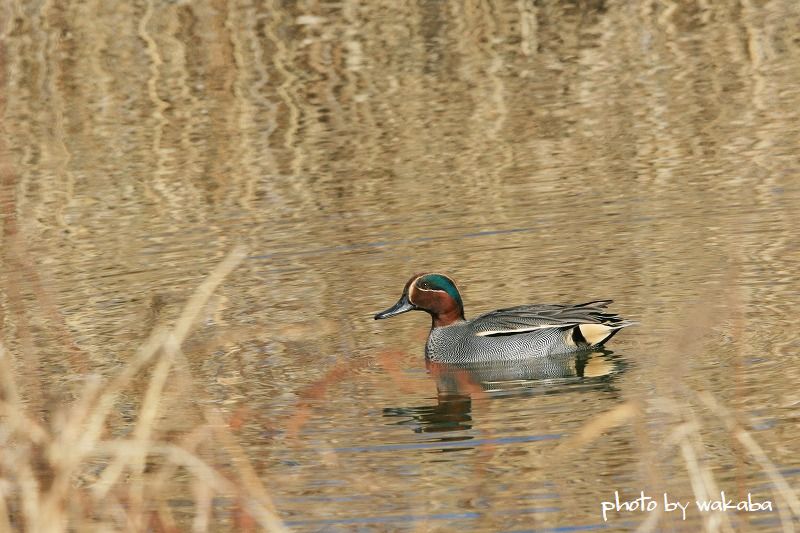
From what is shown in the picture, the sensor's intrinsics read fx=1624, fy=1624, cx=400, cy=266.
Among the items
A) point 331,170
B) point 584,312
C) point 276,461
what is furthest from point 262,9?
point 276,461

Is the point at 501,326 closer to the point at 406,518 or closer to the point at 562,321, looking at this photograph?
the point at 562,321

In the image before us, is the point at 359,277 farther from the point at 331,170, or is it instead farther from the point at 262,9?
the point at 262,9

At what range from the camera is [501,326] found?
363 inches

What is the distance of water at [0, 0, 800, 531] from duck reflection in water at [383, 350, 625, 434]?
0.14 feet

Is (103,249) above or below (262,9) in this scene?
below

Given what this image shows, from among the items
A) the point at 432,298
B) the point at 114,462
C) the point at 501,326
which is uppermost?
the point at 114,462

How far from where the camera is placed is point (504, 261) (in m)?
10.7

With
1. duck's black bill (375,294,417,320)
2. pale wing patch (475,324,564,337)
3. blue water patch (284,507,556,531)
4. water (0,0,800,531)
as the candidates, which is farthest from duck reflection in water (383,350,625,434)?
blue water patch (284,507,556,531)

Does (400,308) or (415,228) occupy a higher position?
(415,228)

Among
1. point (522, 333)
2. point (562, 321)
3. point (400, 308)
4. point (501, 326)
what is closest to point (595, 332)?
point (562, 321)

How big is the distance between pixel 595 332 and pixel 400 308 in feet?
4.17

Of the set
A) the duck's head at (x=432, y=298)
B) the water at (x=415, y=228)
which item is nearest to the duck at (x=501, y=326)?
the duck's head at (x=432, y=298)

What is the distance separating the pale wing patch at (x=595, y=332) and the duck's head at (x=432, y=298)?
0.92 meters

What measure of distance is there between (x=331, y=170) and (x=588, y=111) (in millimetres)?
2757
